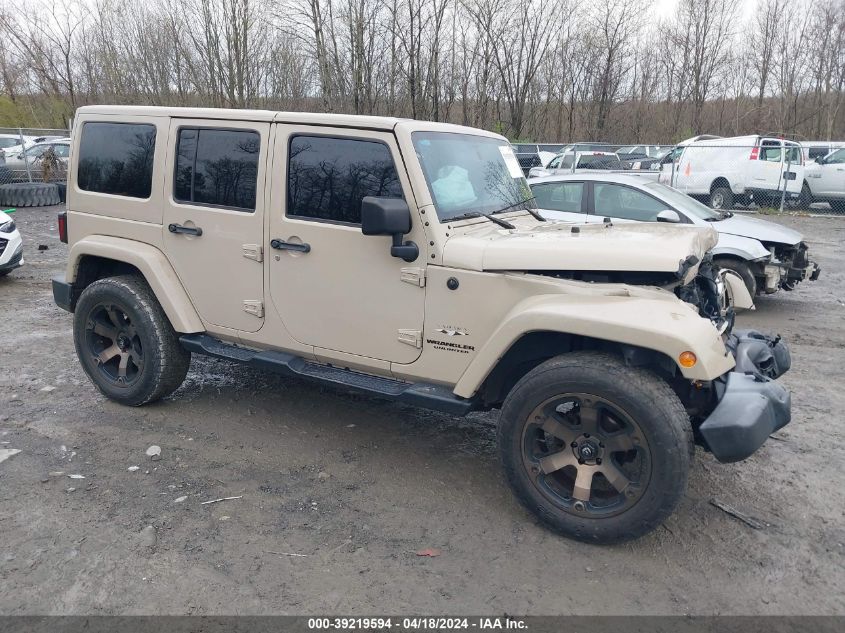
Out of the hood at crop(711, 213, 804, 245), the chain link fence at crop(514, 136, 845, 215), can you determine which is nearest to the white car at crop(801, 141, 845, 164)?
the chain link fence at crop(514, 136, 845, 215)

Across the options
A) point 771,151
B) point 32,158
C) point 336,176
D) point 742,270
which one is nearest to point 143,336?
point 336,176

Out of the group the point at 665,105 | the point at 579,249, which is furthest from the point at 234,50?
the point at 579,249

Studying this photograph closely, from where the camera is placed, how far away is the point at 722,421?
308 cm

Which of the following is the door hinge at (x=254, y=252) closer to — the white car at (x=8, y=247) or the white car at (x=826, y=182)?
the white car at (x=8, y=247)

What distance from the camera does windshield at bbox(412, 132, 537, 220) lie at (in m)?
3.82

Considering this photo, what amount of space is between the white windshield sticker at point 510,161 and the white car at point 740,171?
13.4 metres

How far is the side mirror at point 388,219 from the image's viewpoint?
11.2ft

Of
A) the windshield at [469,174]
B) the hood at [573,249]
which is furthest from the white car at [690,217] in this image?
the hood at [573,249]

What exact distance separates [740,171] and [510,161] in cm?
1417

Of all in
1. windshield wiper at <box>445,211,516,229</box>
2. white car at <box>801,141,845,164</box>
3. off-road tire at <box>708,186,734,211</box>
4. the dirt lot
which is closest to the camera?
the dirt lot

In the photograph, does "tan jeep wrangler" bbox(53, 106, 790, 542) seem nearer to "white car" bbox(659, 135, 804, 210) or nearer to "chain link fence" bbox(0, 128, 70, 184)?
"white car" bbox(659, 135, 804, 210)

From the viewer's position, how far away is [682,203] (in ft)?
26.6

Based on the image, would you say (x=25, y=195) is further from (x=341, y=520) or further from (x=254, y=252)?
(x=341, y=520)

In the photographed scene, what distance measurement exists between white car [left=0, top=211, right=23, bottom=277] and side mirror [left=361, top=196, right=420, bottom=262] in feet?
24.3
